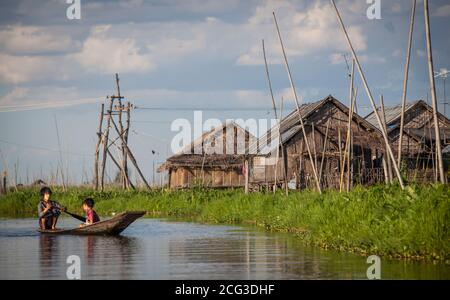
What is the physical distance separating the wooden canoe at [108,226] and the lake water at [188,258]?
0.19m

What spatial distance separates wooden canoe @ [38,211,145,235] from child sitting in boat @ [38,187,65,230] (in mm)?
426

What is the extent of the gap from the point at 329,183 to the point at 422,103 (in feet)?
32.0

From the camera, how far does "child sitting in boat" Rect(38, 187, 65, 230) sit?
1688 cm

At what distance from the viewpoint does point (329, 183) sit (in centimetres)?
2697

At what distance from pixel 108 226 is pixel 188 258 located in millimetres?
4557

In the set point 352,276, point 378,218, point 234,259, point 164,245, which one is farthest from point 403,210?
point 164,245

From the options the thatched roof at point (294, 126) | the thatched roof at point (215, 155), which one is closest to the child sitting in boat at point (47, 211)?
the thatched roof at point (294, 126)

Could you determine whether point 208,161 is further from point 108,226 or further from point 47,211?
point 108,226

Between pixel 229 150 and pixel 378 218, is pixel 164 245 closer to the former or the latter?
pixel 378 218

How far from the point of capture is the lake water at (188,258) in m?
10.1

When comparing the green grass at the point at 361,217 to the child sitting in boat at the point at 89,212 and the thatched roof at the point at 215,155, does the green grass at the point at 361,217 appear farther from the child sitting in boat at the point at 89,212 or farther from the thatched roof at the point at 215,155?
the thatched roof at the point at 215,155

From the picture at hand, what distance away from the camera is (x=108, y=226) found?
16.4 metres
